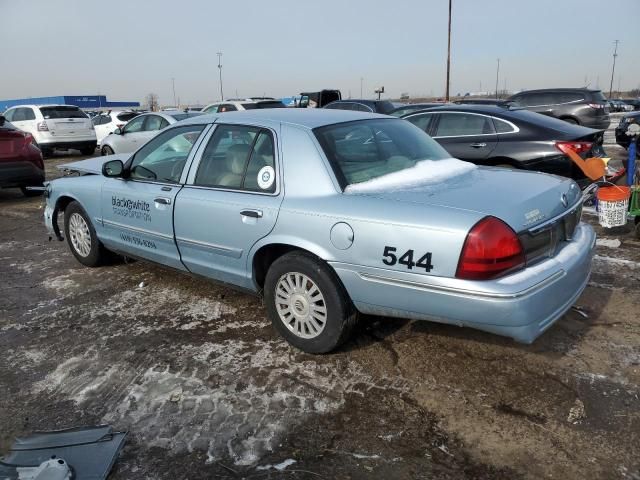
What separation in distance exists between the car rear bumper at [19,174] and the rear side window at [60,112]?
7.38 m

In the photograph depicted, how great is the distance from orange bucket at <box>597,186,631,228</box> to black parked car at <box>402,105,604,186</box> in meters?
0.92

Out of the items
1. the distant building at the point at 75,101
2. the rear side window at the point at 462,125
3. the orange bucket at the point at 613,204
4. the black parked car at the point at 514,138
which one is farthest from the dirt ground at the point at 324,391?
the distant building at the point at 75,101

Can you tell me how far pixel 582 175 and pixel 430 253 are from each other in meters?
4.57

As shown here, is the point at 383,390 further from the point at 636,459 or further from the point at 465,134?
the point at 465,134

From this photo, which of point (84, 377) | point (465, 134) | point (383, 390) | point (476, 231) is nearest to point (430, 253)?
point (476, 231)

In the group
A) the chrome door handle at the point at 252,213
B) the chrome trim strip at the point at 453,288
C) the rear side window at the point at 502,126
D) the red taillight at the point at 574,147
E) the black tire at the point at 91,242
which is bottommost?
the black tire at the point at 91,242

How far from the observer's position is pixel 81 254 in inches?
Result: 212

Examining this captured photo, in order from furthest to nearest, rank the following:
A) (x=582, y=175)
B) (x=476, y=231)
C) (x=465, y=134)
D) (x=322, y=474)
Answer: (x=465, y=134)
(x=582, y=175)
(x=476, y=231)
(x=322, y=474)

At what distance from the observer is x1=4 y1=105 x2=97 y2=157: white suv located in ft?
51.1

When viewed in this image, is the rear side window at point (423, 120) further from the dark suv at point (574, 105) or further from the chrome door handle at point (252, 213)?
the dark suv at point (574, 105)

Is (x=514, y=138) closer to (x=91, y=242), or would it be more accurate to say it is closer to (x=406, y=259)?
(x=406, y=259)

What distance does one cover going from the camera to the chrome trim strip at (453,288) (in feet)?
→ 8.63

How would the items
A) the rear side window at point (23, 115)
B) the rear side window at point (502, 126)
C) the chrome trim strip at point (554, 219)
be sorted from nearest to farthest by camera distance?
1. the chrome trim strip at point (554, 219)
2. the rear side window at point (502, 126)
3. the rear side window at point (23, 115)

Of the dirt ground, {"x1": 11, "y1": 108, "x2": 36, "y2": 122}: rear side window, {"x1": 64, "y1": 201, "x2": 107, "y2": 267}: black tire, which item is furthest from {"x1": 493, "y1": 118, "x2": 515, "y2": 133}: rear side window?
{"x1": 11, "y1": 108, "x2": 36, "y2": 122}: rear side window
